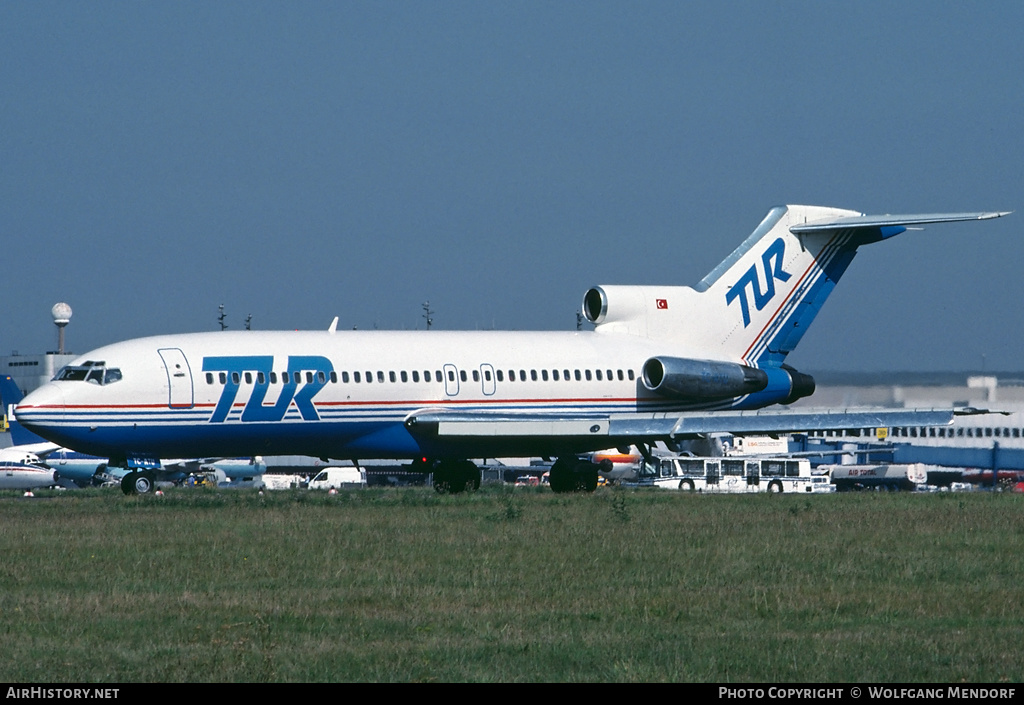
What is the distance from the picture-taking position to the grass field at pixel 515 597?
1159 centimetres

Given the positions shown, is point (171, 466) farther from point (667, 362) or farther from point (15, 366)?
point (15, 366)

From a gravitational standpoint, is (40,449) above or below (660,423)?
below

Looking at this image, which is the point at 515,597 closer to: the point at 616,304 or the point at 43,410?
the point at 43,410

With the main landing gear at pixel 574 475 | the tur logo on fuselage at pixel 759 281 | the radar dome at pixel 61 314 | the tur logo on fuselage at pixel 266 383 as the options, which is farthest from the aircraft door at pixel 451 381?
the radar dome at pixel 61 314

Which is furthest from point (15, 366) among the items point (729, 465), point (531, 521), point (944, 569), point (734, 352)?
point (944, 569)

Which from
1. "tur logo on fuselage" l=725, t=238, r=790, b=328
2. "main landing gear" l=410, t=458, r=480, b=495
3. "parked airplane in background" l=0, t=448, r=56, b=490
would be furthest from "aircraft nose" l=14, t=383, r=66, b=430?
"parked airplane in background" l=0, t=448, r=56, b=490

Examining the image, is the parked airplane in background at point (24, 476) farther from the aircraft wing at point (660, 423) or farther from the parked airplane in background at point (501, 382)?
the aircraft wing at point (660, 423)

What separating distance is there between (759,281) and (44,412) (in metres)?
20.6

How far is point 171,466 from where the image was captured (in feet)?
210

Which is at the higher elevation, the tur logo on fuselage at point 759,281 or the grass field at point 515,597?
the tur logo on fuselage at point 759,281

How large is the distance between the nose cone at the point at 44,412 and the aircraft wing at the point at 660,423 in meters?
8.36

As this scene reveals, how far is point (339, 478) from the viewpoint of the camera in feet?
258

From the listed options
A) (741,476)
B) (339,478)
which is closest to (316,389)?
(741,476)
